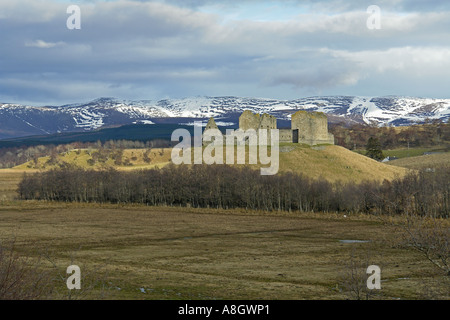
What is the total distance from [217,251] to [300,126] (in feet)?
237

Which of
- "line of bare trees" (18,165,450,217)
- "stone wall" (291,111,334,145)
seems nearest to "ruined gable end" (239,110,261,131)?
"stone wall" (291,111,334,145)

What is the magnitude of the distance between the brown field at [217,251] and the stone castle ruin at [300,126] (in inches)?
1316

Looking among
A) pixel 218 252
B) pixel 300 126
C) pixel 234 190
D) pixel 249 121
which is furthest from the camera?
pixel 249 121

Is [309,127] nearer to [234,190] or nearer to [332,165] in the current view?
[332,165]

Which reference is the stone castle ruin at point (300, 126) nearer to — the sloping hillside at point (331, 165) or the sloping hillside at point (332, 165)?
the sloping hillside at point (331, 165)

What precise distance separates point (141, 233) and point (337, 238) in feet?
67.7

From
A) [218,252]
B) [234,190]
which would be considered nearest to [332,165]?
[234,190]

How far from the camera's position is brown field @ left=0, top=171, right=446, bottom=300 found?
27.2 meters

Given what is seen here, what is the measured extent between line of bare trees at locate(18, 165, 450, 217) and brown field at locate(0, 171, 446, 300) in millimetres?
6336

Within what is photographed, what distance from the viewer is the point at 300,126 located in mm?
111812

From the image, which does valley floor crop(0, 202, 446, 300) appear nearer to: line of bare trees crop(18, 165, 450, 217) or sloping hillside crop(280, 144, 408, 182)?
line of bare trees crop(18, 165, 450, 217)

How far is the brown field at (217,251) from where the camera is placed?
2716 centimetres

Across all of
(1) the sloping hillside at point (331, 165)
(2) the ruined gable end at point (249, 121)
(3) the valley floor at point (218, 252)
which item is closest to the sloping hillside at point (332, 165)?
(1) the sloping hillside at point (331, 165)
